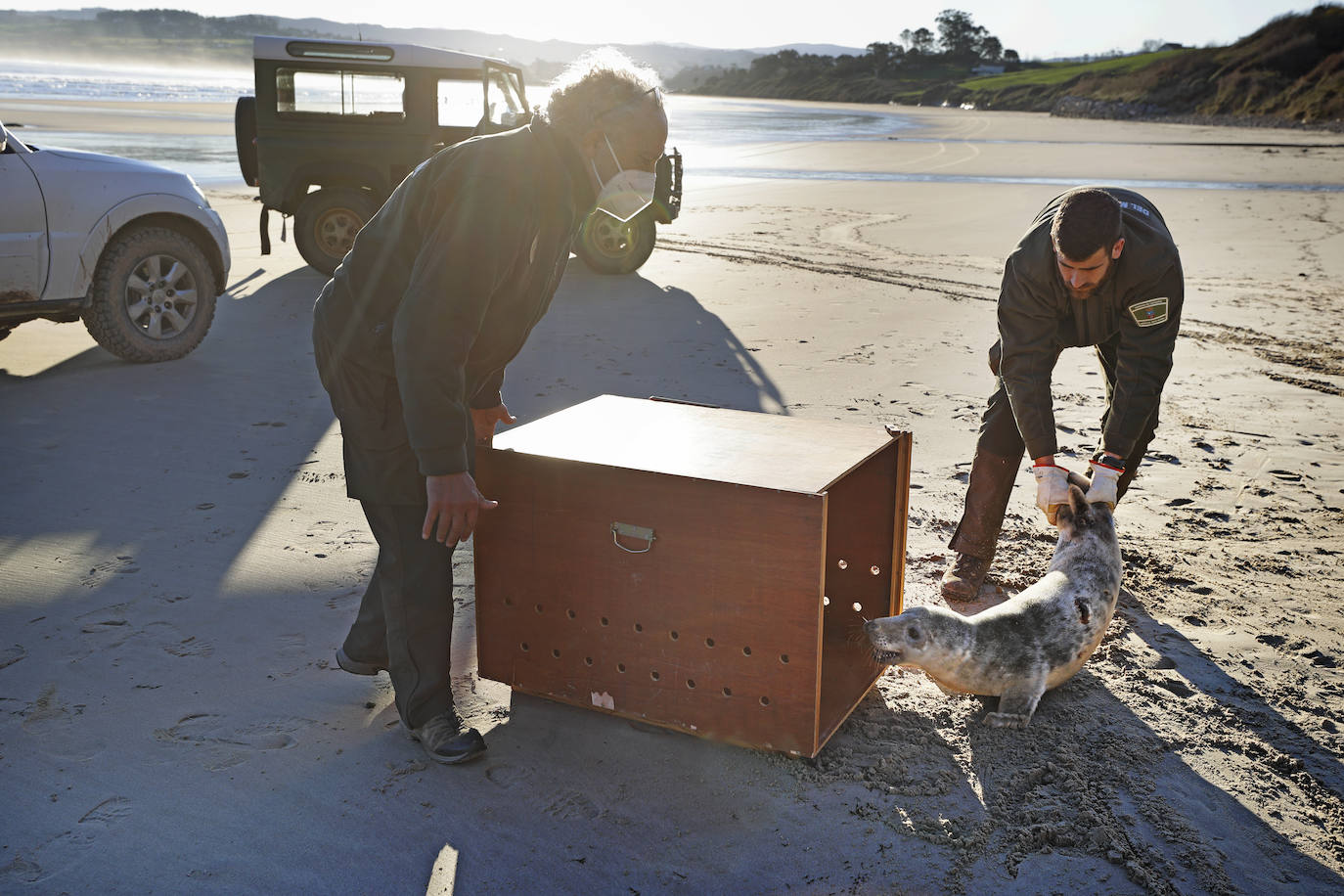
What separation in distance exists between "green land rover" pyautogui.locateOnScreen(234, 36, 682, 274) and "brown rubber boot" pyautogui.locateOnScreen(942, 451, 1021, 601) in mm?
6829

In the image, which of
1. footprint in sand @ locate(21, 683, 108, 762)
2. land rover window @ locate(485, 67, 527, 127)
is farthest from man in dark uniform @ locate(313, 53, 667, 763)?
land rover window @ locate(485, 67, 527, 127)

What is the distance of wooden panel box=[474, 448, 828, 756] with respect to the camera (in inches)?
103

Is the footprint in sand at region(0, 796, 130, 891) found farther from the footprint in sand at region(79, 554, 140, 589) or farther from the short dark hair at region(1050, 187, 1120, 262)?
the short dark hair at region(1050, 187, 1120, 262)

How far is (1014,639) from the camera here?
→ 10.3ft

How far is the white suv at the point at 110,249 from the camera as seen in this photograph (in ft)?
20.3

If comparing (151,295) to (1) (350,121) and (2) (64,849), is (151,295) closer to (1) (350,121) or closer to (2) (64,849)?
(1) (350,121)

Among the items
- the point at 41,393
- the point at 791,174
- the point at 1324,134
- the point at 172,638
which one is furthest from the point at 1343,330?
the point at 1324,134

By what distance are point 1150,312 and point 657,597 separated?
2007 mm

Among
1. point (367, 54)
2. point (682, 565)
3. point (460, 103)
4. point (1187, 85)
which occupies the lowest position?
point (682, 565)

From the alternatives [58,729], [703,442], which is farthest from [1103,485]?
[58,729]

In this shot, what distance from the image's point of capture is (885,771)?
2.87 metres

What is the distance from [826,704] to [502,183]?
5.88 ft

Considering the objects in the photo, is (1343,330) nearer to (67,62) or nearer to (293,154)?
(293,154)

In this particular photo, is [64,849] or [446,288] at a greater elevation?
[446,288]
